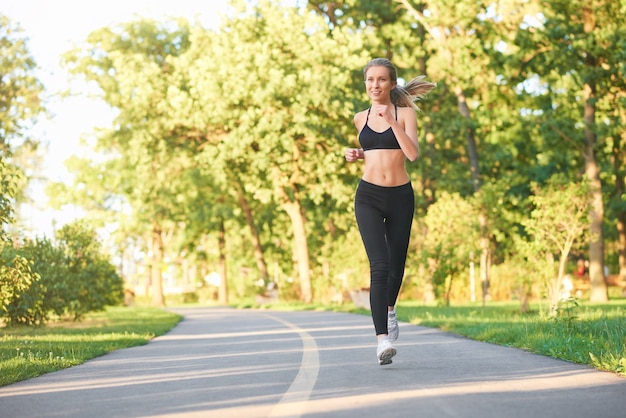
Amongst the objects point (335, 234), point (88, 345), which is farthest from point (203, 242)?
point (88, 345)

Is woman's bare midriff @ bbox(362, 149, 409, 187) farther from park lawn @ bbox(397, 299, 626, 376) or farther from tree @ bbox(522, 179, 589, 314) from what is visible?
tree @ bbox(522, 179, 589, 314)

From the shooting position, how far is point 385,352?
26.9ft

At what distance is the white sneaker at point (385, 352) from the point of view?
818 cm

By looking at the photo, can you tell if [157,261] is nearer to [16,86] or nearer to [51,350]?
[16,86]

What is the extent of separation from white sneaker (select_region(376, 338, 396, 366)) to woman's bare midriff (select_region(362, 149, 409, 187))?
130cm

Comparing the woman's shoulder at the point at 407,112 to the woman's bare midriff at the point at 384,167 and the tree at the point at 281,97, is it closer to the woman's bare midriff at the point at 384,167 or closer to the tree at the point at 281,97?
the woman's bare midriff at the point at 384,167

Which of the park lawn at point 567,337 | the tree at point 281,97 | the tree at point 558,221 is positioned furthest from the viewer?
the tree at point 281,97

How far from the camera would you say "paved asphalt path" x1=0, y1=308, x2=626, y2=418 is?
6102 millimetres

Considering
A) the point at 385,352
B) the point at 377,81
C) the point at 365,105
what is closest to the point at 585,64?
the point at 365,105

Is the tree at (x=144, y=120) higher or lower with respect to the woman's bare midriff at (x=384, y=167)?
higher

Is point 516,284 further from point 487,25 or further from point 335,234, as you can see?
point 335,234

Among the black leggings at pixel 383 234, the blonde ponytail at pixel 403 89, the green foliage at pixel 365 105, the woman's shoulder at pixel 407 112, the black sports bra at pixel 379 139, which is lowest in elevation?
the black leggings at pixel 383 234

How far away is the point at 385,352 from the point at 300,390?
1337 millimetres

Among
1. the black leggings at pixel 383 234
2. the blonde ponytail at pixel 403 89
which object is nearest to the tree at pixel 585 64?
the blonde ponytail at pixel 403 89
